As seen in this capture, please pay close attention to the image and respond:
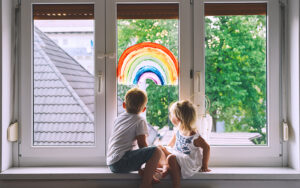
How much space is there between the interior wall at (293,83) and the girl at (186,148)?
59 centimetres

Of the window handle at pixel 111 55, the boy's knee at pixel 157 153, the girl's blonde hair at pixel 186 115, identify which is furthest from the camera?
the window handle at pixel 111 55

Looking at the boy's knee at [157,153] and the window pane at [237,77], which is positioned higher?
the window pane at [237,77]

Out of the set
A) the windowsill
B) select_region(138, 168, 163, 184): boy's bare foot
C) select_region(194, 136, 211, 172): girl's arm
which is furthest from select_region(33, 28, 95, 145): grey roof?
select_region(194, 136, 211, 172): girl's arm

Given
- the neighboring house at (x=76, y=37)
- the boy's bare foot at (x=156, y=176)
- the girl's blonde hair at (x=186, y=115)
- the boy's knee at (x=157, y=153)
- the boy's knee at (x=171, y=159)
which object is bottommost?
the boy's bare foot at (x=156, y=176)

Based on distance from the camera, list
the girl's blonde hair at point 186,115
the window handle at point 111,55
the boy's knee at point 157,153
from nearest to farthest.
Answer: the boy's knee at point 157,153 < the girl's blonde hair at point 186,115 < the window handle at point 111,55

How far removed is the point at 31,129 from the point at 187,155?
110cm

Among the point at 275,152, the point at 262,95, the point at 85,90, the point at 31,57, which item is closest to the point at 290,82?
the point at 262,95

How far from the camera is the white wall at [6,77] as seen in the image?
191cm

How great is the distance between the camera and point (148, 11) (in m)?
2.04

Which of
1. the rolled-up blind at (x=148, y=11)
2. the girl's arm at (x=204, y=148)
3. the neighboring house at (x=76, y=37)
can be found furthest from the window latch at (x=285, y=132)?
the neighboring house at (x=76, y=37)

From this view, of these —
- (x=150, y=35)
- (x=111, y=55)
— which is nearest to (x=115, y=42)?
(x=111, y=55)

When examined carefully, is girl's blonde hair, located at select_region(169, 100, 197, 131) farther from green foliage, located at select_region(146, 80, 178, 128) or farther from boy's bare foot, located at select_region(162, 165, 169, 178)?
boy's bare foot, located at select_region(162, 165, 169, 178)

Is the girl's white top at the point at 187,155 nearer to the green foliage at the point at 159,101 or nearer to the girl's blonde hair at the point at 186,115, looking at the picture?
the girl's blonde hair at the point at 186,115

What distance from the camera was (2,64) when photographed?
1903mm
